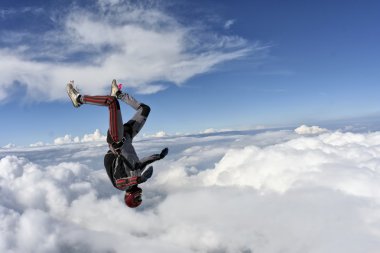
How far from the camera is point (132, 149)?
8.77 meters

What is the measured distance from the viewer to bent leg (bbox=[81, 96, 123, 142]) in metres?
7.70

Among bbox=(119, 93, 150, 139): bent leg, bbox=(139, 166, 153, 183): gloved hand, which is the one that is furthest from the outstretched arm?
bbox=(119, 93, 150, 139): bent leg

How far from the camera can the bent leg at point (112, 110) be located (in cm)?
770

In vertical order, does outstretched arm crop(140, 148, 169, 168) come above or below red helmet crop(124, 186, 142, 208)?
above

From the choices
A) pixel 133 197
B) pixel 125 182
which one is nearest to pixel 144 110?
pixel 125 182

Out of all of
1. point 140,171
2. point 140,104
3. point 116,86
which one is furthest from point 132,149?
point 116,86

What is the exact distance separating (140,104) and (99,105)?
1317 millimetres

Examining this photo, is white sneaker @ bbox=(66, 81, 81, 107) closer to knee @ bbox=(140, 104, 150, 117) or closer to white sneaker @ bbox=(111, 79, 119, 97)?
white sneaker @ bbox=(111, 79, 119, 97)

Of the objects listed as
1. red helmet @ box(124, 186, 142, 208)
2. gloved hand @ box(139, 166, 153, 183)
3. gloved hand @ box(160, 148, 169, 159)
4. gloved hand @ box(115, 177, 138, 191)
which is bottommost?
red helmet @ box(124, 186, 142, 208)

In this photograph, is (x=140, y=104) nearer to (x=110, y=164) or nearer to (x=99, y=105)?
(x=99, y=105)

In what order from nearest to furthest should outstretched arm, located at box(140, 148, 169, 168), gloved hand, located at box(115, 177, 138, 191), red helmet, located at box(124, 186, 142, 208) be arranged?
gloved hand, located at box(115, 177, 138, 191), outstretched arm, located at box(140, 148, 169, 168), red helmet, located at box(124, 186, 142, 208)

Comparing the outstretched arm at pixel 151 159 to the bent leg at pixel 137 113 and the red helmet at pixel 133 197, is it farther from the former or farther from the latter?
the red helmet at pixel 133 197

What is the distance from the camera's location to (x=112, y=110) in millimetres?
7766

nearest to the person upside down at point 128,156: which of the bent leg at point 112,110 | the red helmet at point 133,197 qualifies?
the red helmet at point 133,197
